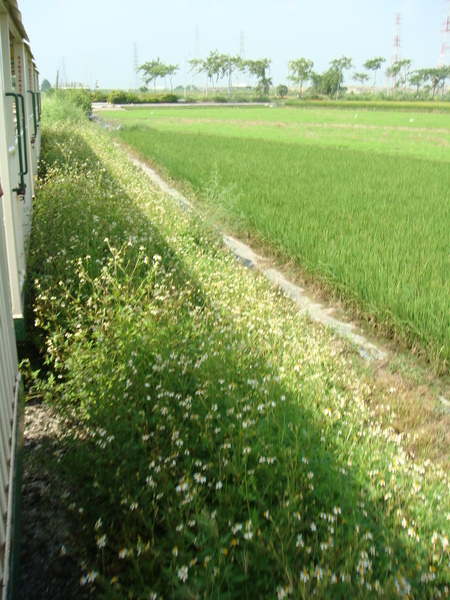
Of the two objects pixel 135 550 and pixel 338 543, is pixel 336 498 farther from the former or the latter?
pixel 135 550

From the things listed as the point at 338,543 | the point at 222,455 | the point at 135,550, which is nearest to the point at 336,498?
the point at 338,543

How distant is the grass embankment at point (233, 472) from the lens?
6.15ft

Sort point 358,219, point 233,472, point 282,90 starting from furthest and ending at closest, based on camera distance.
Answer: point 282,90 → point 358,219 → point 233,472

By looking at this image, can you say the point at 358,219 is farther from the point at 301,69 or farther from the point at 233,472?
the point at 301,69

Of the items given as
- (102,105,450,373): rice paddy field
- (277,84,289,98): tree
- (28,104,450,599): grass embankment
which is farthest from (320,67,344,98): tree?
(28,104,450,599): grass embankment

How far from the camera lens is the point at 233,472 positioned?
2252mm

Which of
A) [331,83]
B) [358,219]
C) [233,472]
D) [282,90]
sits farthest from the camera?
[282,90]

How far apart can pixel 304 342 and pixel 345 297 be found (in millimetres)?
A: 1630

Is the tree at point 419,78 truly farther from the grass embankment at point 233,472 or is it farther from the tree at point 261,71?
the grass embankment at point 233,472

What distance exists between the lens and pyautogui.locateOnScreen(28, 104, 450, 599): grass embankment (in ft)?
6.15

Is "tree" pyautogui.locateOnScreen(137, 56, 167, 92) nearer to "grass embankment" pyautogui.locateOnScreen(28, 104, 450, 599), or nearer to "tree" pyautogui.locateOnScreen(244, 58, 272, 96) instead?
"tree" pyautogui.locateOnScreen(244, 58, 272, 96)

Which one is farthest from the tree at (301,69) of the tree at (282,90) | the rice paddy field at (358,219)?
the rice paddy field at (358,219)

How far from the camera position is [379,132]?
2814 centimetres

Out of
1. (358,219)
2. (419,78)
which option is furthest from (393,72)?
(358,219)
